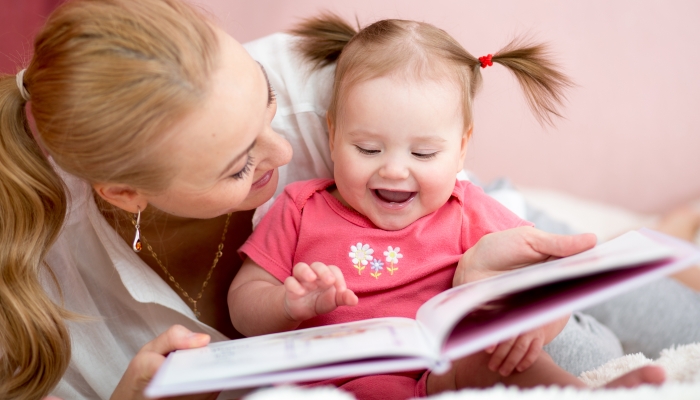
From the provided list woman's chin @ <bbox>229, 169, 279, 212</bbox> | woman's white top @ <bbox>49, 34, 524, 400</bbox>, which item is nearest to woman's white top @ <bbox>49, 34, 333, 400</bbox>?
woman's white top @ <bbox>49, 34, 524, 400</bbox>

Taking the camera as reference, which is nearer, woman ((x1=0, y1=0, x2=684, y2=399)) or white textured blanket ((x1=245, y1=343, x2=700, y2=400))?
white textured blanket ((x1=245, y1=343, x2=700, y2=400))

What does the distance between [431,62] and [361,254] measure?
351 millimetres

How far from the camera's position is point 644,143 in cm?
239

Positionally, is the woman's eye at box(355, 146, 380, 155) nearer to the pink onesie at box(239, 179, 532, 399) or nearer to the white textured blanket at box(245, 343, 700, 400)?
the pink onesie at box(239, 179, 532, 399)

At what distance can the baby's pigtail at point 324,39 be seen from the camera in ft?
4.10

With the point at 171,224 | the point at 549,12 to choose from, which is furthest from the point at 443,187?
the point at 549,12

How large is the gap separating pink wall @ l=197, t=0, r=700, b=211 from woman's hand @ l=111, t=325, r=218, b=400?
162cm

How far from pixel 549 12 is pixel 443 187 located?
1.49 m

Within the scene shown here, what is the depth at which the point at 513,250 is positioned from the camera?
0.95 meters

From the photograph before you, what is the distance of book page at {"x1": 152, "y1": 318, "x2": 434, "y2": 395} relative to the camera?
66cm

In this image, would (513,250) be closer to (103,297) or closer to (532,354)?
(532,354)

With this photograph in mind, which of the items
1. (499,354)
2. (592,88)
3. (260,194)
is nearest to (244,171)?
(260,194)

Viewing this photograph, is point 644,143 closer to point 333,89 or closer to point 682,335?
point 682,335

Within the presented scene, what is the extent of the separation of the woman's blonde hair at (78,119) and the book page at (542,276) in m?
0.42
